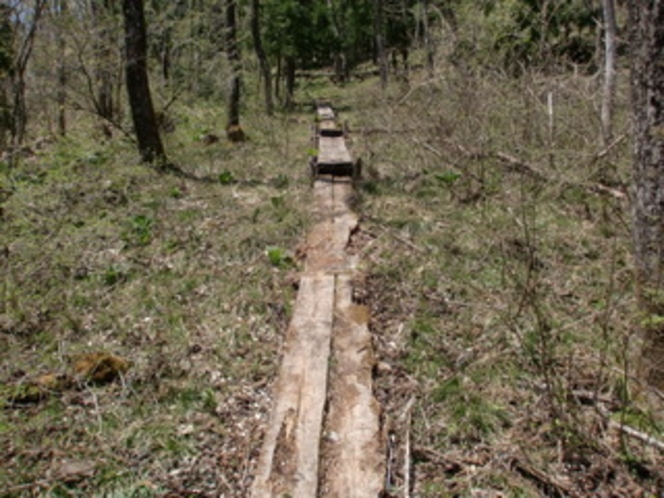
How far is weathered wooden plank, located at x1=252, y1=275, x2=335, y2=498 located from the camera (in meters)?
2.14

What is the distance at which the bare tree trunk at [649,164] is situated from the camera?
2078 millimetres

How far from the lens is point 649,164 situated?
7.27ft

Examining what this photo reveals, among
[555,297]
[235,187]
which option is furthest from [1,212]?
[555,297]

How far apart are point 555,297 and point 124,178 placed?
17.5 ft

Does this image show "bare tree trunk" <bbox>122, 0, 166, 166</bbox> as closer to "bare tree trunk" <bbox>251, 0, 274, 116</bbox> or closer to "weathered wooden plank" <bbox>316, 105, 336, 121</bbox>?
"weathered wooden plank" <bbox>316, 105, 336, 121</bbox>

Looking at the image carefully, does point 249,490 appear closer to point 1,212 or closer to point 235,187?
point 1,212

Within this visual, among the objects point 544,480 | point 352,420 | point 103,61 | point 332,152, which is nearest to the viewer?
point 544,480

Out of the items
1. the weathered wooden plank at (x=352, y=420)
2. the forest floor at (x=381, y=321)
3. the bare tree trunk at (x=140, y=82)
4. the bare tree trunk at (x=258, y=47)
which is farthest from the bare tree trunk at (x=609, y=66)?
the bare tree trunk at (x=258, y=47)

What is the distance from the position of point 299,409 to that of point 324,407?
0.12m

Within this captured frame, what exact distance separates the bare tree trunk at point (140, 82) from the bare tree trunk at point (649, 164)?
21.1ft

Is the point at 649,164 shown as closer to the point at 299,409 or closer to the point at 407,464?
the point at 407,464

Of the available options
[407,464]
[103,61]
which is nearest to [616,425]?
[407,464]

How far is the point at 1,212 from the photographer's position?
200 inches

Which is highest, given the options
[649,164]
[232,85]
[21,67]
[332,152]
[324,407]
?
[21,67]
